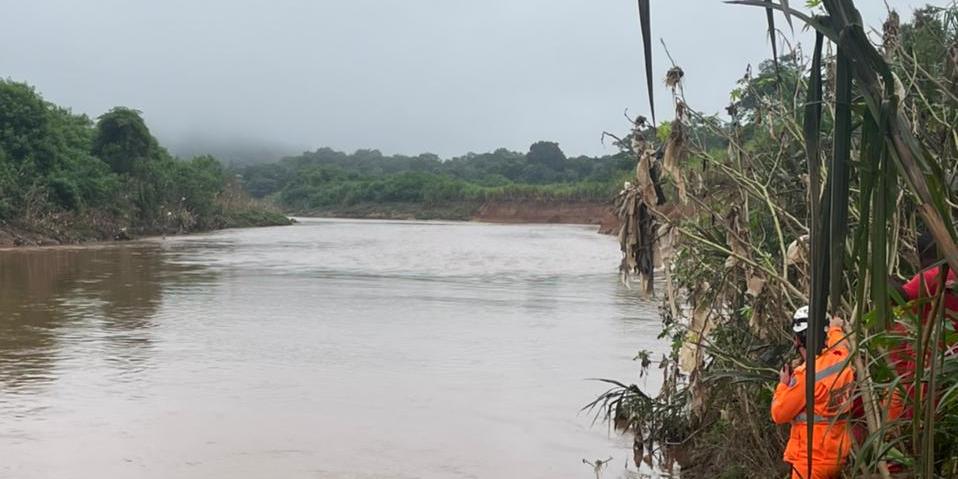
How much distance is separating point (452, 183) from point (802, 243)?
77.7m

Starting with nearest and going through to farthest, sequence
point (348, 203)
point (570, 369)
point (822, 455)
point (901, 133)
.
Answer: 1. point (901, 133)
2. point (822, 455)
3. point (570, 369)
4. point (348, 203)

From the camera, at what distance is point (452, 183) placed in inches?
3204

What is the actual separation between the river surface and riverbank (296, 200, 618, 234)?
47404mm

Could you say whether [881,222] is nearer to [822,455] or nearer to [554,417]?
[822,455]

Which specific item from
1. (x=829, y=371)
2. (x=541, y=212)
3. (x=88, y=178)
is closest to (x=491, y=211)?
(x=541, y=212)

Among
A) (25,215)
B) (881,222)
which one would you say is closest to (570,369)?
(881,222)

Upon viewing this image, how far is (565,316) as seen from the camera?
566 inches

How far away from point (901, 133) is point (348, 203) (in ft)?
289

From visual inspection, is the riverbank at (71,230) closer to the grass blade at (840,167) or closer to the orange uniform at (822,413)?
the orange uniform at (822,413)

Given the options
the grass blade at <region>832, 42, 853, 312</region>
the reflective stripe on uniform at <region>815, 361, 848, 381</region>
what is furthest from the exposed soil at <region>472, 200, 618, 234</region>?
the grass blade at <region>832, 42, 853, 312</region>

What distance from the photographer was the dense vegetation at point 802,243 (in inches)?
45.0

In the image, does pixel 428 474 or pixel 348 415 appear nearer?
pixel 428 474

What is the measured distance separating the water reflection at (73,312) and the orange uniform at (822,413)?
6778 mm

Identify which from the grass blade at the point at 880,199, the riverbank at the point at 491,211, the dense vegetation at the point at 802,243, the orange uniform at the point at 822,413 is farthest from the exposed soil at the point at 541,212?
the grass blade at the point at 880,199
